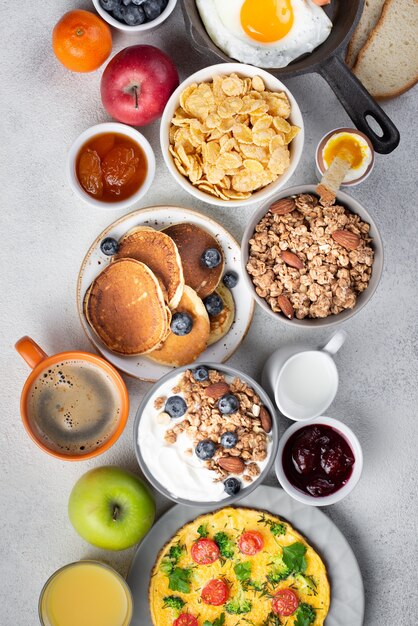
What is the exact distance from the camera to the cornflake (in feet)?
6.15

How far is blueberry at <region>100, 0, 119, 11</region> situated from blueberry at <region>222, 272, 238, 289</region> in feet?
2.76

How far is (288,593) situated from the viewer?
6.69ft

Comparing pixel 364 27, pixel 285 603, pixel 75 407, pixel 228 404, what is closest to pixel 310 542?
pixel 285 603

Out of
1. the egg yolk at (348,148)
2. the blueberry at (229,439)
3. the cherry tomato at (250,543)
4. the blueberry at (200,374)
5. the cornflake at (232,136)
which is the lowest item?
the cherry tomato at (250,543)

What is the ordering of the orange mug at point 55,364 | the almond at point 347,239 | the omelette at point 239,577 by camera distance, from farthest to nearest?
the omelette at point 239,577 → the orange mug at point 55,364 → the almond at point 347,239

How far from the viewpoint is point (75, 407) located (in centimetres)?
201

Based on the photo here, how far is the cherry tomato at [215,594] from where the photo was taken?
6.61 feet

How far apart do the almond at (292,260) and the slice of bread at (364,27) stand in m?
0.70

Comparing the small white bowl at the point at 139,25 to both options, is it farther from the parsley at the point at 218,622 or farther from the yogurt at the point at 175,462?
the parsley at the point at 218,622

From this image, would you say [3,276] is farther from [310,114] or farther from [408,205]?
[408,205]

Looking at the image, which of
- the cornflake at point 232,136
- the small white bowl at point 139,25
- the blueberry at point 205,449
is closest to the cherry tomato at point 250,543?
the blueberry at point 205,449

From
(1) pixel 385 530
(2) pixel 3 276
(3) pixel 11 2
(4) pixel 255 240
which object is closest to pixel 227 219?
(4) pixel 255 240

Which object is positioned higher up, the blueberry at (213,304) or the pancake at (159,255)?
the pancake at (159,255)

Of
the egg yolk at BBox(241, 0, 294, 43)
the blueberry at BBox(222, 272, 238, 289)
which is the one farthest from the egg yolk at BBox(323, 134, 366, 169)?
the blueberry at BBox(222, 272, 238, 289)
